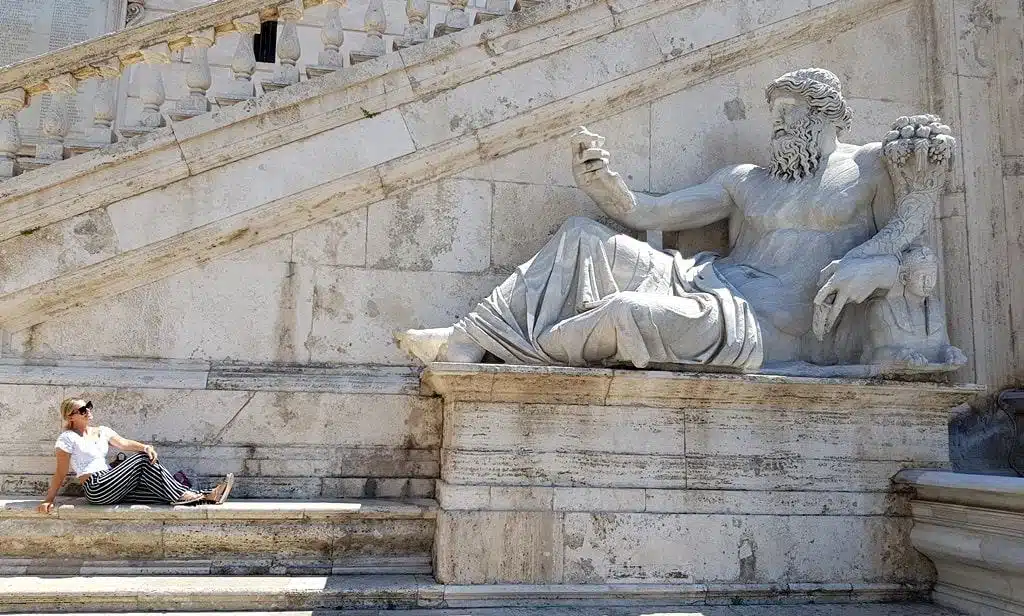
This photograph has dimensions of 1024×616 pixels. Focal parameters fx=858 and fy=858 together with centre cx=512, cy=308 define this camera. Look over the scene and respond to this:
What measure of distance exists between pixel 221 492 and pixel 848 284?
138 inches

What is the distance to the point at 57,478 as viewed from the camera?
4312 millimetres

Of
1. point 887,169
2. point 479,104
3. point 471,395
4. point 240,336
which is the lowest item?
point 471,395

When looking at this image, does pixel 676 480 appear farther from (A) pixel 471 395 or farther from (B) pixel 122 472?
(B) pixel 122 472

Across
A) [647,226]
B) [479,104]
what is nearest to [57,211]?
[479,104]

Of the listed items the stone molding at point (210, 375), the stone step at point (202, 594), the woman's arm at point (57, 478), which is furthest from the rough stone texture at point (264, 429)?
the stone step at point (202, 594)

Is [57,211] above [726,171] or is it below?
below

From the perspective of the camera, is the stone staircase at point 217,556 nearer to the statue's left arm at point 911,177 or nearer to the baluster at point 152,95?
the baluster at point 152,95

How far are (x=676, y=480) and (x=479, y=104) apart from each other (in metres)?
2.66

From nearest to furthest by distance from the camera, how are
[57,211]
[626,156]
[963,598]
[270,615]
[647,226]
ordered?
1. [270,615]
2. [963,598]
3. [57,211]
4. [647,226]
5. [626,156]

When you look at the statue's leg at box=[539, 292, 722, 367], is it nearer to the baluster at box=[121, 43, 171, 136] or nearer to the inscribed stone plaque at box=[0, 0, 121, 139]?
the baluster at box=[121, 43, 171, 136]

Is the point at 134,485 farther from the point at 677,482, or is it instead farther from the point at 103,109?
the point at 677,482

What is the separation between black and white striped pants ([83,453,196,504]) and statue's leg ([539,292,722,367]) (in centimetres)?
207

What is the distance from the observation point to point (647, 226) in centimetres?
535

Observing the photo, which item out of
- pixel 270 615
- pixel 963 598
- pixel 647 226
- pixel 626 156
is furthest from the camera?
pixel 626 156
